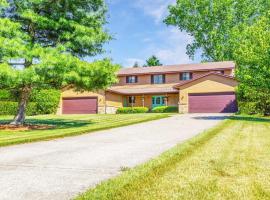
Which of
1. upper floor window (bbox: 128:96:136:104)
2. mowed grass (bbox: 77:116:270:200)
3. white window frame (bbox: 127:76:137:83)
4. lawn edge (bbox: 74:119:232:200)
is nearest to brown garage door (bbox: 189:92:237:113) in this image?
upper floor window (bbox: 128:96:136:104)

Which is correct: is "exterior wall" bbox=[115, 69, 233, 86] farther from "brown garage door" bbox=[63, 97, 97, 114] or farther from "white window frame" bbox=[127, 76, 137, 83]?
"brown garage door" bbox=[63, 97, 97, 114]

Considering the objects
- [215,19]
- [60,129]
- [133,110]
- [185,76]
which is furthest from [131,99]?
[60,129]

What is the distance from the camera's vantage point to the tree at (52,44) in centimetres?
1670

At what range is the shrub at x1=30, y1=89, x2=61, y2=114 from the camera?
39619 millimetres

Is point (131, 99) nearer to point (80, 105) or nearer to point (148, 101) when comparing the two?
point (148, 101)

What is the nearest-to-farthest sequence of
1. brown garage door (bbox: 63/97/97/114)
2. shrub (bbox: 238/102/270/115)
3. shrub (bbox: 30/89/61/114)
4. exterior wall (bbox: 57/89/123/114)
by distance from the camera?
shrub (bbox: 238/102/270/115) < shrub (bbox: 30/89/61/114) < exterior wall (bbox: 57/89/123/114) < brown garage door (bbox: 63/97/97/114)

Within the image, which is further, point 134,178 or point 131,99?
point 131,99

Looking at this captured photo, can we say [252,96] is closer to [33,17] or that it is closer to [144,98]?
[144,98]

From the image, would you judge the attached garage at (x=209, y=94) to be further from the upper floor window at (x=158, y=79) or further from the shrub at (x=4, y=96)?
the shrub at (x=4, y=96)

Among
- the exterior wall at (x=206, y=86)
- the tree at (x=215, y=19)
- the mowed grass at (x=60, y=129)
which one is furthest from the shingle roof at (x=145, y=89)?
the mowed grass at (x=60, y=129)

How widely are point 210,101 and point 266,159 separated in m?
31.9

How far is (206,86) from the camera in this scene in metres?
39.4

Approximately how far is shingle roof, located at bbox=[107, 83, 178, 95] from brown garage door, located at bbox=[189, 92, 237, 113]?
4.12 m

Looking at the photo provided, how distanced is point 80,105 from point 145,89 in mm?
9557
